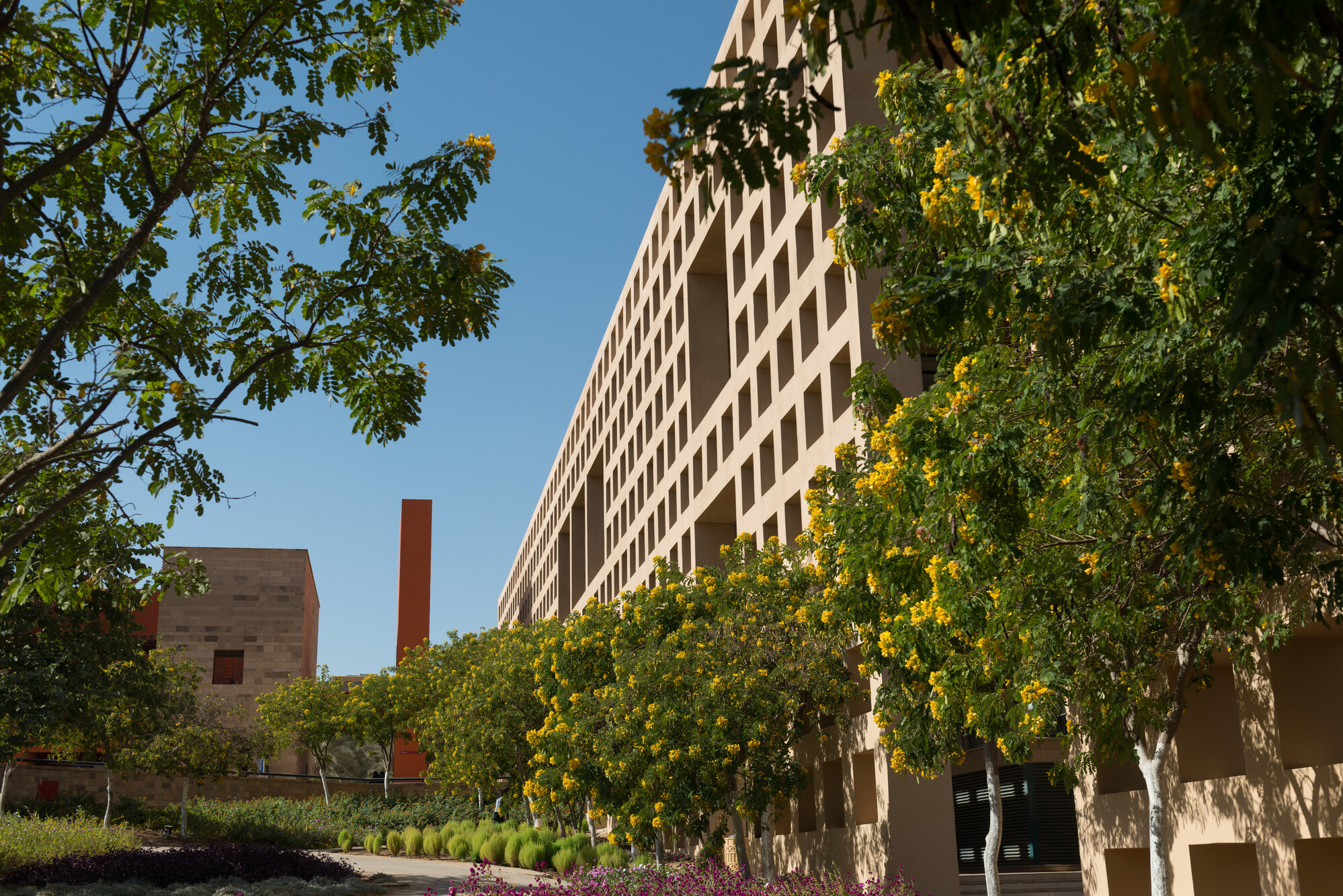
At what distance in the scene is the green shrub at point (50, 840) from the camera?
21969mm

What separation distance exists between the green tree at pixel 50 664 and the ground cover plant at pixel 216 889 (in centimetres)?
582

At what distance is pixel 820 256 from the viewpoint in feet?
78.5

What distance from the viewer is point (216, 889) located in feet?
63.2

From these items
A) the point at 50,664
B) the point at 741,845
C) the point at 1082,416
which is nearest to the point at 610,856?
the point at 741,845

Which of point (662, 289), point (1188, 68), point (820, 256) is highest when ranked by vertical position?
point (662, 289)

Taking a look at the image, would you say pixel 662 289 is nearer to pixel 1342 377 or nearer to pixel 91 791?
pixel 91 791

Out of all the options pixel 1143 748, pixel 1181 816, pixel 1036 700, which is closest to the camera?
pixel 1036 700

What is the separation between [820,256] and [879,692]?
1232 cm

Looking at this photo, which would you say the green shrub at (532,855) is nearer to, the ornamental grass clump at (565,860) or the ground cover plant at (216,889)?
the ornamental grass clump at (565,860)

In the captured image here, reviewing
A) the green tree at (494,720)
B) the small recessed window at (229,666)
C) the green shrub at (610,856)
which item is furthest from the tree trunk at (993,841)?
the small recessed window at (229,666)

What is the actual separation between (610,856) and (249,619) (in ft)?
128

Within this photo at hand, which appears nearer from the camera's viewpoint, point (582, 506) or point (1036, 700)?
point (1036, 700)

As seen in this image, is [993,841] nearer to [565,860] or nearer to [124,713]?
[565,860]

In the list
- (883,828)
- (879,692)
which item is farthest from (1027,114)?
(883,828)
